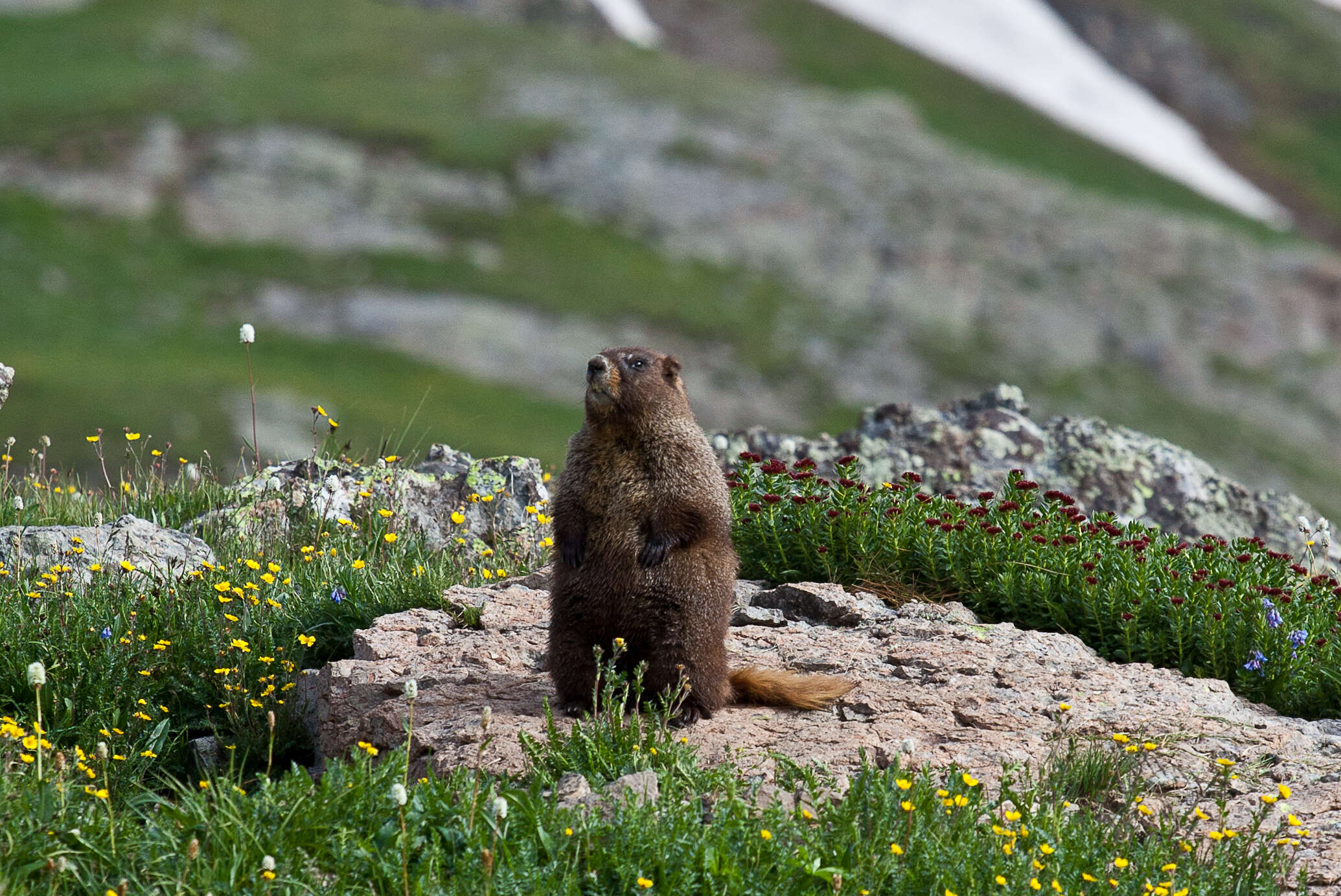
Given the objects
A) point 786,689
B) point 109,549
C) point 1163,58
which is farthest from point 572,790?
point 1163,58

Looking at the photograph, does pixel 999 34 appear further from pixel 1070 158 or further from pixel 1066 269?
pixel 1066 269

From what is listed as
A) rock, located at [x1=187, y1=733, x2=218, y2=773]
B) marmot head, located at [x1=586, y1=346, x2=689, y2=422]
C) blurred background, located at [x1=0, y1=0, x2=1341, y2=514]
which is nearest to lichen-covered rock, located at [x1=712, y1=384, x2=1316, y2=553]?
marmot head, located at [x1=586, y1=346, x2=689, y2=422]

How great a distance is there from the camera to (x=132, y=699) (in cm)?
745

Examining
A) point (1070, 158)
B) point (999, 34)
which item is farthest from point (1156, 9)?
point (1070, 158)

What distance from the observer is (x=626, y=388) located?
6996 millimetres

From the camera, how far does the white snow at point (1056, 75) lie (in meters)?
74.6

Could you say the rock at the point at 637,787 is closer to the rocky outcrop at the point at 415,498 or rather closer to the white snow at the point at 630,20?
the rocky outcrop at the point at 415,498

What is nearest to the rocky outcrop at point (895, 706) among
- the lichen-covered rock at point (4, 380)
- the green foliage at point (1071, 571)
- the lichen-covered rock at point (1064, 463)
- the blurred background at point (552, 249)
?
the green foliage at point (1071, 571)

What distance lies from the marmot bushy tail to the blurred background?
2574cm

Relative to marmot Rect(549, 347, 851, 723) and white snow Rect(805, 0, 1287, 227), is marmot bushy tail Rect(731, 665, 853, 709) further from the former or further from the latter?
white snow Rect(805, 0, 1287, 227)

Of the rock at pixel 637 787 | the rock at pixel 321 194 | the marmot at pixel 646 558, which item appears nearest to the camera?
the rock at pixel 637 787

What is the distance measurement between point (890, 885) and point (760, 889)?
538 millimetres

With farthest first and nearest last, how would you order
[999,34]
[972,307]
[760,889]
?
Answer: [999,34] → [972,307] → [760,889]

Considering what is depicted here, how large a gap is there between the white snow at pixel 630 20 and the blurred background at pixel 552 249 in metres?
12.0
